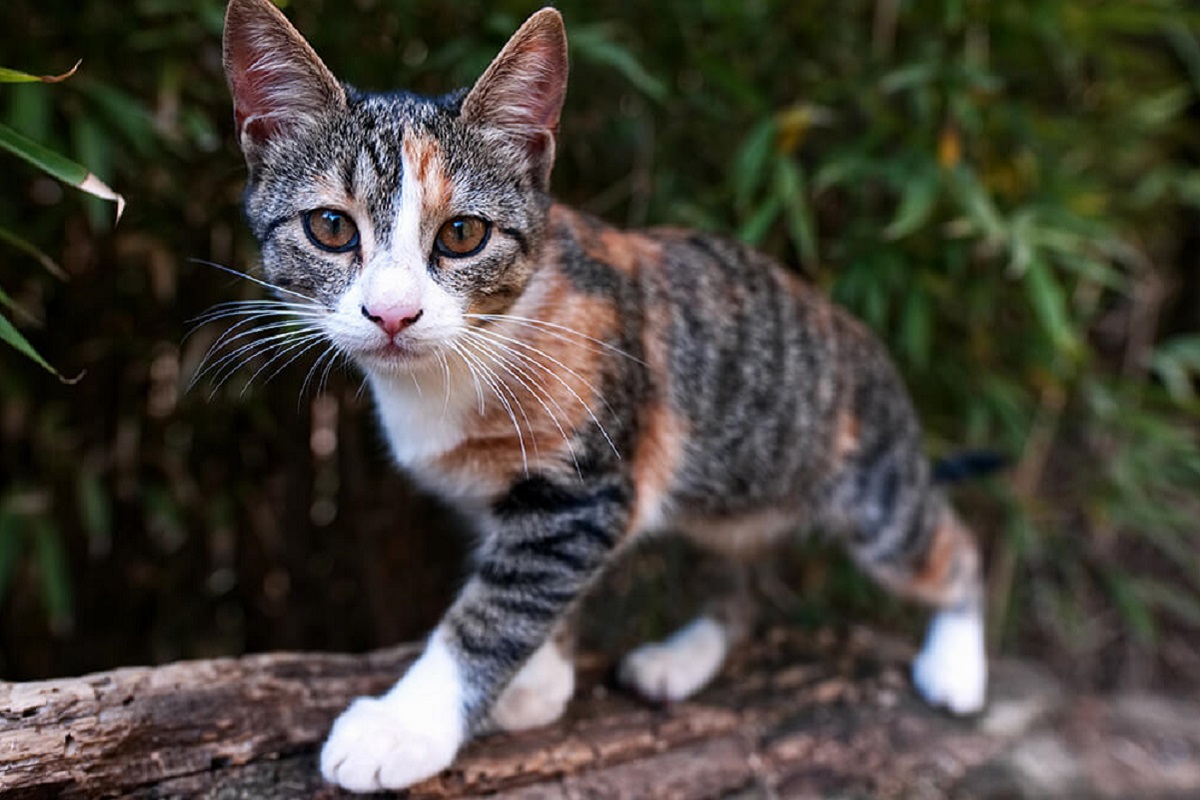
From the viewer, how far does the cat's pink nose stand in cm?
128

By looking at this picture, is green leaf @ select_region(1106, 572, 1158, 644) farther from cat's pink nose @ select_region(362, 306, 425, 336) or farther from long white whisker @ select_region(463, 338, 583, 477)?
cat's pink nose @ select_region(362, 306, 425, 336)

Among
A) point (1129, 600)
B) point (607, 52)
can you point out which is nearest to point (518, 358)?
point (607, 52)

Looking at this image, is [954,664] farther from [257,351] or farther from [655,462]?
[257,351]

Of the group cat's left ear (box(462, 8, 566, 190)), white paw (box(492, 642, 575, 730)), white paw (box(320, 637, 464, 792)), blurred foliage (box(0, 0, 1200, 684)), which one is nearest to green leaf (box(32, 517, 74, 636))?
blurred foliage (box(0, 0, 1200, 684))

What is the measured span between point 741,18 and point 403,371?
50.7 inches

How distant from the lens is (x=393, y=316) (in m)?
1.28

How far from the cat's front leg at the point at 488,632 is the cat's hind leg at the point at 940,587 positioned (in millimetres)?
830

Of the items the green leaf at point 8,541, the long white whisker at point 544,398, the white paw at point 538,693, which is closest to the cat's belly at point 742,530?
the white paw at point 538,693

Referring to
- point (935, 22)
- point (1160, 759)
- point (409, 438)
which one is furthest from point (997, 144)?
point (409, 438)

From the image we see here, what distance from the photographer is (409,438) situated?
63.9 inches

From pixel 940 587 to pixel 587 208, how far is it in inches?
48.6

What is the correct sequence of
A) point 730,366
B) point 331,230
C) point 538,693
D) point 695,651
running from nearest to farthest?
point 331,230 → point 538,693 → point 730,366 → point 695,651

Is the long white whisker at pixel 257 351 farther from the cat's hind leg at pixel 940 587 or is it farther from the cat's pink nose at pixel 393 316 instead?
the cat's hind leg at pixel 940 587

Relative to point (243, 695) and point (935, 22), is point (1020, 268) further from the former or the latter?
point (243, 695)
